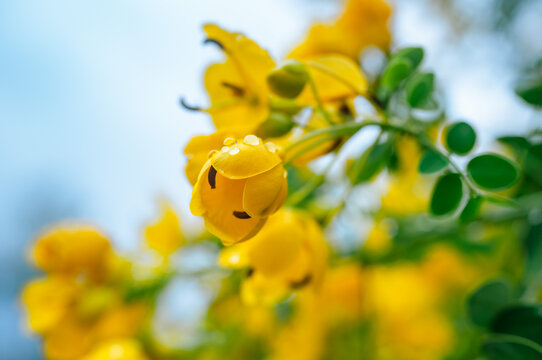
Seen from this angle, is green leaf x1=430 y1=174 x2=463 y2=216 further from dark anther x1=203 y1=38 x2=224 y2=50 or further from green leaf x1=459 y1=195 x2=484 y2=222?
dark anther x1=203 y1=38 x2=224 y2=50

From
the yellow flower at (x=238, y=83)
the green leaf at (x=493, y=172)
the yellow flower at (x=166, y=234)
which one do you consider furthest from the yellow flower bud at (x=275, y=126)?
the yellow flower at (x=166, y=234)

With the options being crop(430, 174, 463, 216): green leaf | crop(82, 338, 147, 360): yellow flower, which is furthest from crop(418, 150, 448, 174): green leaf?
crop(82, 338, 147, 360): yellow flower

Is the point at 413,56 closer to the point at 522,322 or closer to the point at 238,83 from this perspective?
the point at 238,83

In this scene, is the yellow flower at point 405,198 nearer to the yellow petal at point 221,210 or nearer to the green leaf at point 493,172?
the green leaf at point 493,172

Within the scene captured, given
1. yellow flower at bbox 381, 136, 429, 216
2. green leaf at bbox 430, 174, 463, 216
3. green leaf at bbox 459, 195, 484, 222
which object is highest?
green leaf at bbox 430, 174, 463, 216

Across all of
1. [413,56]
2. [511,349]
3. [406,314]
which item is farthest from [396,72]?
[406,314]

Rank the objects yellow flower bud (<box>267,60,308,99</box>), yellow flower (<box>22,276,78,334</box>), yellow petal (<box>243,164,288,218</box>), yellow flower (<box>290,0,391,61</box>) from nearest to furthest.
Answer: yellow petal (<box>243,164,288,218</box>) < yellow flower bud (<box>267,60,308,99</box>) < yellow flower (<box>22,276,78,334</box>) < yellow flower (<box>290,0,391,61</box>)
